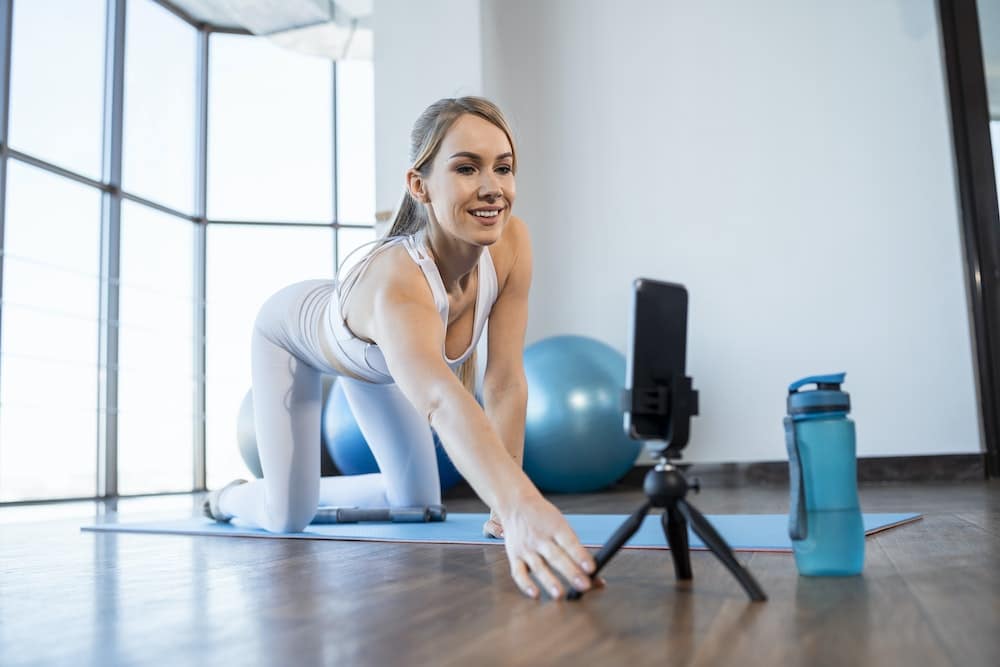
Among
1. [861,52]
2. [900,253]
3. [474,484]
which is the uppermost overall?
[861,52]

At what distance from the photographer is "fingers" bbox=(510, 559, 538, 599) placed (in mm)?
1040

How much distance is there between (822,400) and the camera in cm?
108

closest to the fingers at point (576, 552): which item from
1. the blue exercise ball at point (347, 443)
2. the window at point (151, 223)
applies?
the blue exercise ball at point (347, 443)

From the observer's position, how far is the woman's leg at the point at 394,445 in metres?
2.23

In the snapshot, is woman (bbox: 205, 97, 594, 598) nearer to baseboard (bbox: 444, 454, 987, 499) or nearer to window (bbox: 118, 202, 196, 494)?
baseboard (bbox: 444, 454, 987, 499)

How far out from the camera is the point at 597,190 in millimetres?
4141

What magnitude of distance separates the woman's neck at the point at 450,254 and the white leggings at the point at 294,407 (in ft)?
1.27

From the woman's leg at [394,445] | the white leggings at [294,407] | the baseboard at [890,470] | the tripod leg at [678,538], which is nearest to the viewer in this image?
the tripod leg at [678,538]

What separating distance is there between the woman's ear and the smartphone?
0.70 m

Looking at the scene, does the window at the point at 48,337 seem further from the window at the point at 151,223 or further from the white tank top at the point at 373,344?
the white tank top at the point at 373,344

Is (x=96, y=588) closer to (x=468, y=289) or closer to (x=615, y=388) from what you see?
(x=468, y=289)

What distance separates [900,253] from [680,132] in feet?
3.69

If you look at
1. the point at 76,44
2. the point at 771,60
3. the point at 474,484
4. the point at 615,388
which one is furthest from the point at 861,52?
the point at 76,44

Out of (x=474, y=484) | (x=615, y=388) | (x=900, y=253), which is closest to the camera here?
(x=474, y=484)
